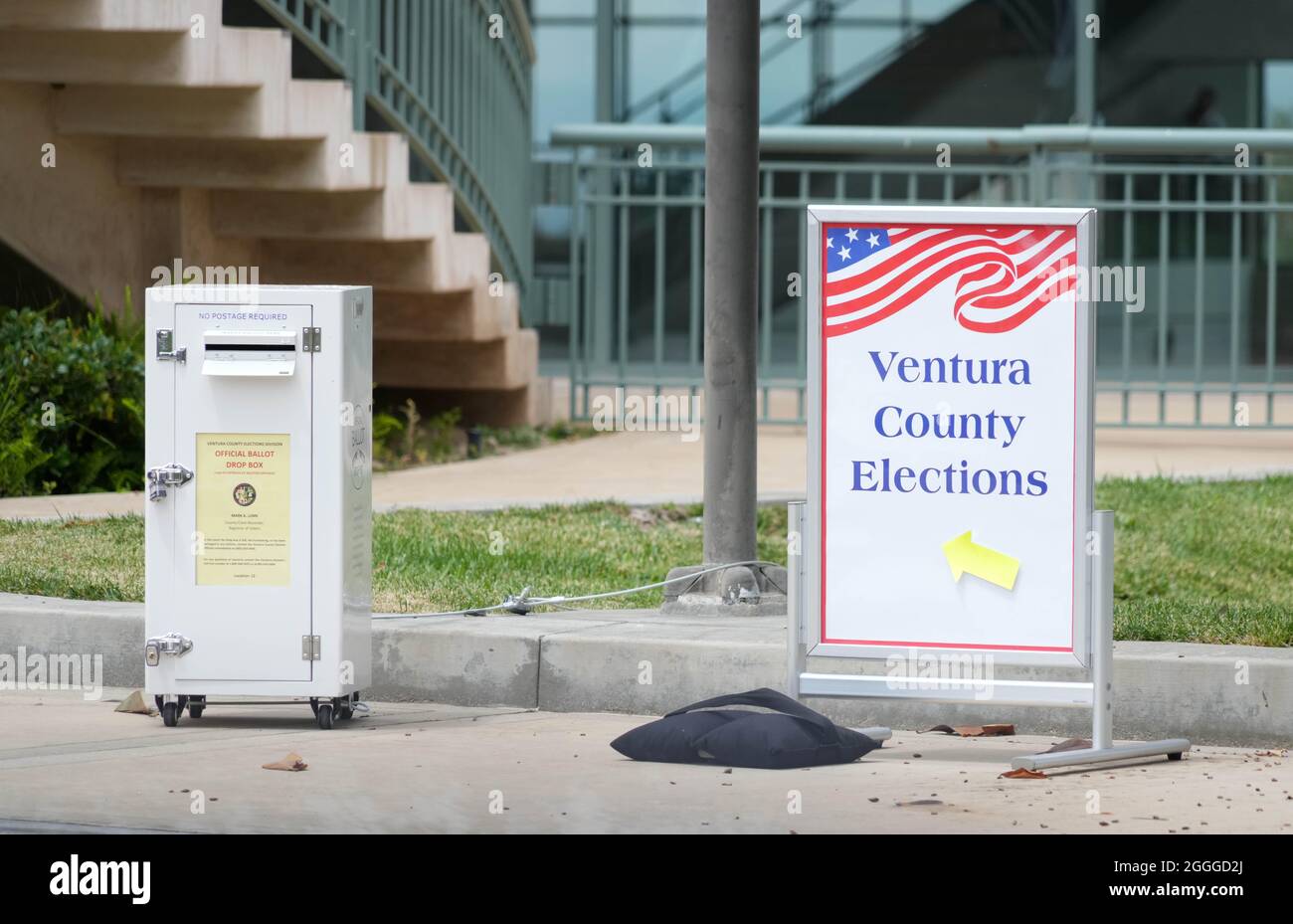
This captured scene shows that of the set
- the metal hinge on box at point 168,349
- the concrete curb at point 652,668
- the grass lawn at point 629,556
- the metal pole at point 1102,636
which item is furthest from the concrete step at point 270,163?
the metal pole at point 1102,636

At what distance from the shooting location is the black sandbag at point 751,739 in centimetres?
524

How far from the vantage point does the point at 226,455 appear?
5707 millimetres

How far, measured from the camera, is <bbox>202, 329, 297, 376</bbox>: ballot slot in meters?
5.64

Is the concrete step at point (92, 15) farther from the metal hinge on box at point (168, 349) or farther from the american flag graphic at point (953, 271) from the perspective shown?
the american flag graphic at point (953, 271)

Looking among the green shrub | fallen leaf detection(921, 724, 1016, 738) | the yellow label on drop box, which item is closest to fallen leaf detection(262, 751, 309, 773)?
the yellow label on drop box

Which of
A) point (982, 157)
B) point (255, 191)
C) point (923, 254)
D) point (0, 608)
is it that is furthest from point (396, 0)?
point (982, 157)

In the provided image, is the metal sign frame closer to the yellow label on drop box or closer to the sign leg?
the sign leg

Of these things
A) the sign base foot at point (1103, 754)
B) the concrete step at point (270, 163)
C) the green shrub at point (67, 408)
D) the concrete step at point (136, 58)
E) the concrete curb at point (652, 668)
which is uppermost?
the concrete step at point (136, 58)

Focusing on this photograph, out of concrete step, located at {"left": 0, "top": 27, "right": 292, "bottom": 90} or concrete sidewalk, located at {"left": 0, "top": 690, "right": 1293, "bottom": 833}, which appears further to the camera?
concrete step, located at {"left": 0, "top": 27, "right": 292, "bottom": 90}

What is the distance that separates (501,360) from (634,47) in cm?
662

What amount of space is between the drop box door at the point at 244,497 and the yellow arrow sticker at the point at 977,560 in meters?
1.83

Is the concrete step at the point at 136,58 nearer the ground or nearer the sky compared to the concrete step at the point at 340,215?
nearer the sky

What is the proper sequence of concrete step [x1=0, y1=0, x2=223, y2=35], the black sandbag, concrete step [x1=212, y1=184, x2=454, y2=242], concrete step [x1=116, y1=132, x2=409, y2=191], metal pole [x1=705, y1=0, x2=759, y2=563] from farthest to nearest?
concrete step [x1=212, y1=184, x2=454, y2=242], concrete step [x1=116, y1=132, x2=409, y2=191], concrete step [x1=0, y1=0, x2=223, y2=35], metal pole [x1=705, y1=0, x2=759, y2=563], the black sandbag

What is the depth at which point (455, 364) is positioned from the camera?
1302 cm
